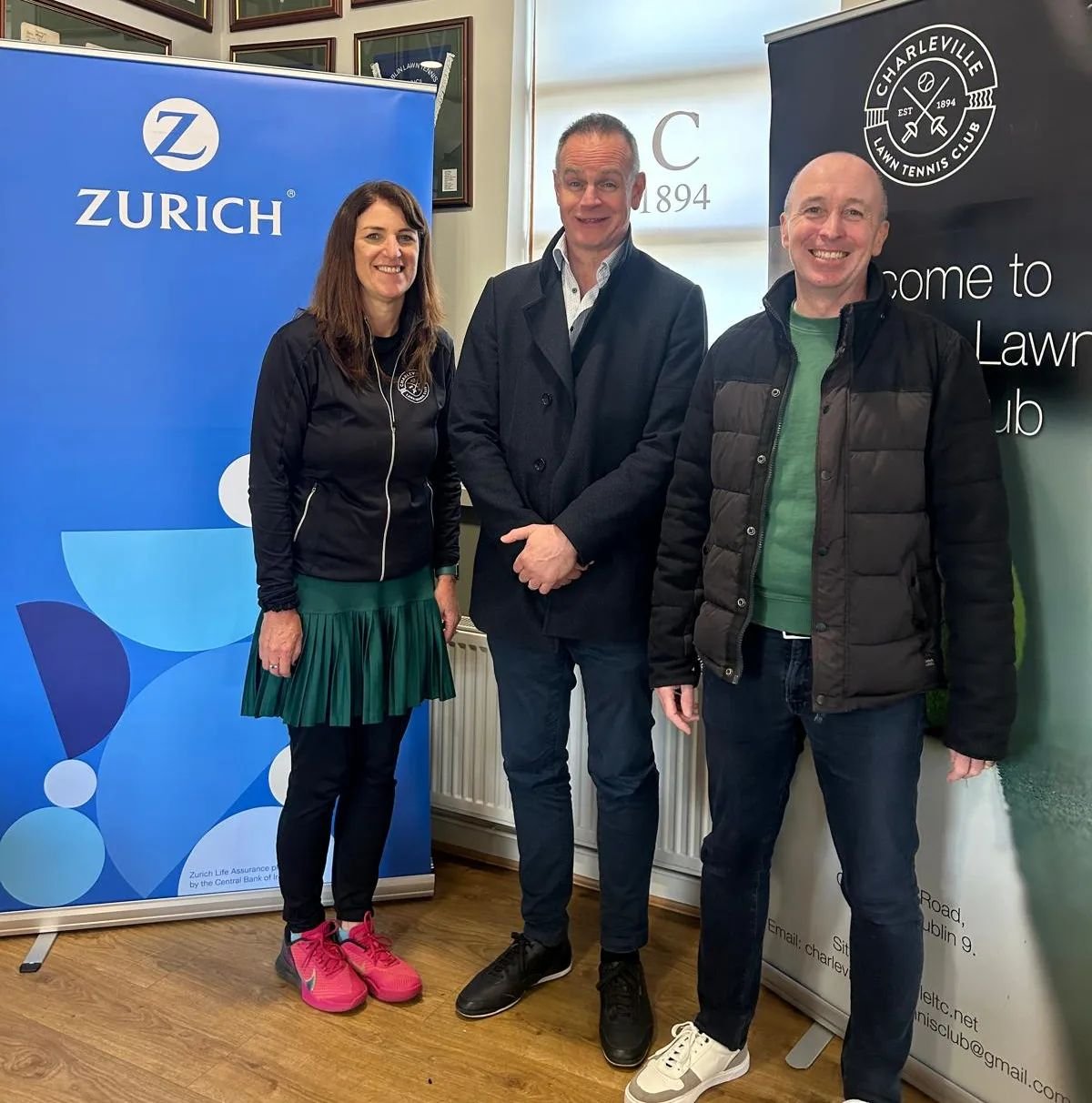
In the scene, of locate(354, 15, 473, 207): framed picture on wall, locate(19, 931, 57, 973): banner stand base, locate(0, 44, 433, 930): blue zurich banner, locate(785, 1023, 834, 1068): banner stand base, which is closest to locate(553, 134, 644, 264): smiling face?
locate(0, 44, 433, 930): blue zurich banner

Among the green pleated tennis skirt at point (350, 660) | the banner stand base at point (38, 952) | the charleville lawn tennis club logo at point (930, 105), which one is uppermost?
the charleville lawn tennis club logo at point (930, 105)

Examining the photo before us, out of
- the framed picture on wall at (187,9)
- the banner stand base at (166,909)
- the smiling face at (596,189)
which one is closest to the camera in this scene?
the smiling face at (596,189)

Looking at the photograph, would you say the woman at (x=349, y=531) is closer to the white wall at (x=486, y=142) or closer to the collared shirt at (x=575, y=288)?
the collared shirt at (x=575, y=288)

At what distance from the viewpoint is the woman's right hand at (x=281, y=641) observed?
5.64 feet

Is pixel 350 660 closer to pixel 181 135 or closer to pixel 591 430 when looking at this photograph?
pixel 591 430

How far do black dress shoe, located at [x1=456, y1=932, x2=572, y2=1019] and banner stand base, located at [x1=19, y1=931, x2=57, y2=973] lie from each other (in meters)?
0.86

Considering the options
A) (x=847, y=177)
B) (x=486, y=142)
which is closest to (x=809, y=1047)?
(x=847, y=177)

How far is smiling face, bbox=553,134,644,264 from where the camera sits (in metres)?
1.61

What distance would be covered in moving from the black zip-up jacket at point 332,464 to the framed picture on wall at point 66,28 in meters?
1.15

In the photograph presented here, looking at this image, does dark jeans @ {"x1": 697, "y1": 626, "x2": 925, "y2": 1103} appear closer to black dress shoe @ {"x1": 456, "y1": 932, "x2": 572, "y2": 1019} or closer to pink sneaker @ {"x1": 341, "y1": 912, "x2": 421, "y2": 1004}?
black dress shoe @ {"x1": 456, "y1": 932, "x2": 572, "y2": 1019}

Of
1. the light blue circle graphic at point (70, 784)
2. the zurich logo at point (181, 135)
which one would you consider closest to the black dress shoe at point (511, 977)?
the light blue circle graphic at point (70, 784)

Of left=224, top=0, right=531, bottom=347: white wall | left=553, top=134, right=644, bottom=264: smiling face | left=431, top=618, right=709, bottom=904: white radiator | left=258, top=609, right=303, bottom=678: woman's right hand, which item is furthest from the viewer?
left=224, top=0, right=531, bottom=347: white wall

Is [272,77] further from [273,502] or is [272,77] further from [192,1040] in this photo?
[192,1040]

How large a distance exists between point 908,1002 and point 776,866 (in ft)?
1.55
